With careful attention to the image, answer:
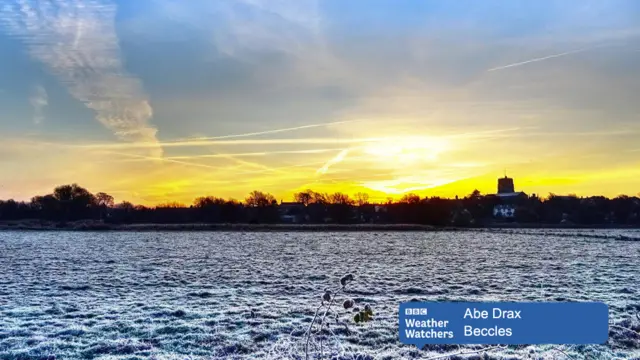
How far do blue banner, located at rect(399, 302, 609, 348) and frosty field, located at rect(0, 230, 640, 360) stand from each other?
1.42ft

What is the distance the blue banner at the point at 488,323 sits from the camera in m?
1.73

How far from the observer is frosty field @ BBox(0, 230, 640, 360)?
2.54 metres

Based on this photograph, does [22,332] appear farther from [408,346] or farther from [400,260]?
[400,260]

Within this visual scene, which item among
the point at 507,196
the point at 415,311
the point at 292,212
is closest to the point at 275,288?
the point at 292,212

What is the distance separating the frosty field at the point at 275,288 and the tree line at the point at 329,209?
24 centimetres

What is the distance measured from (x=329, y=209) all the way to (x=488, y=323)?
3.64 ft

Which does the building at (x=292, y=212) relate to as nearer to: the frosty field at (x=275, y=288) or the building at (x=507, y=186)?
the frosty field at (x=275, y=288)

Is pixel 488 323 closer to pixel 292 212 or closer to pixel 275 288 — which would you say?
pixel 292 212

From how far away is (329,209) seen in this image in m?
2.61

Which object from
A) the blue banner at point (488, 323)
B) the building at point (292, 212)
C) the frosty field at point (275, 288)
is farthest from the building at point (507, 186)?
the building at point (292, 212)

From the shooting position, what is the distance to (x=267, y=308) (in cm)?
356

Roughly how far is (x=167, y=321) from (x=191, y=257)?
89.4 inches

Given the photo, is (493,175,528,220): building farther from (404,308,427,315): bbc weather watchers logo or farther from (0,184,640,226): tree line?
(404,308,427,315): bbc weather watchers logo

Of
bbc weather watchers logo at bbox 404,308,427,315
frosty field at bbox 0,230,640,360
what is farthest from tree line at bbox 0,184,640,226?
bbc weather watchers logo at bbox 404,308,427,315
